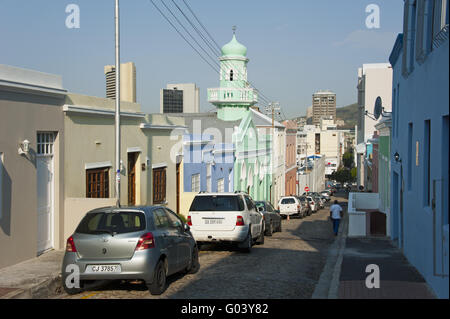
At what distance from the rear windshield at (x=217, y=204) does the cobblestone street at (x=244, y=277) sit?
120 cm

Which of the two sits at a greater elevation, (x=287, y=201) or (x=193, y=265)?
(x=193, y=265)

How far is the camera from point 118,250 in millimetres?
9094

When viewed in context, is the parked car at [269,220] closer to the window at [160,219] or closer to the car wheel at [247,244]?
the car wheel at [247,244]

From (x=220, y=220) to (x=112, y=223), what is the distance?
18.5 ft

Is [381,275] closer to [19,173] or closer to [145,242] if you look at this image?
[145,242]

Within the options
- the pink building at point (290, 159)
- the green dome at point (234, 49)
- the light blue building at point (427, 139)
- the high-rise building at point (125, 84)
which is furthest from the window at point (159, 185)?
the pink building at point (290, 159)

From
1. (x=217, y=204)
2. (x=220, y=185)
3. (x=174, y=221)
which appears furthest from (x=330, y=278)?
(x=220, y=185)

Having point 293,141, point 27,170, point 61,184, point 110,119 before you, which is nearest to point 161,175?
point 110,119

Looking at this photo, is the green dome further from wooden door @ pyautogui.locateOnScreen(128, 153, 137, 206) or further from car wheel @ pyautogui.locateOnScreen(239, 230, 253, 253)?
car wheel @ pyautogui.locateOnScreen(239, 230, 253, 253)

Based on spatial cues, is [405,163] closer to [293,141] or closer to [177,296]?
[177,296]

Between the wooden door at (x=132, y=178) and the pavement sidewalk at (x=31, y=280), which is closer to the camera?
the pavement sidewalk at (x=31, y=280)

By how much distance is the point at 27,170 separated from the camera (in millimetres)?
12398

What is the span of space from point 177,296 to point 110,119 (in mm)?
8565

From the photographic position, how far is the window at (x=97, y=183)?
15625 mm
